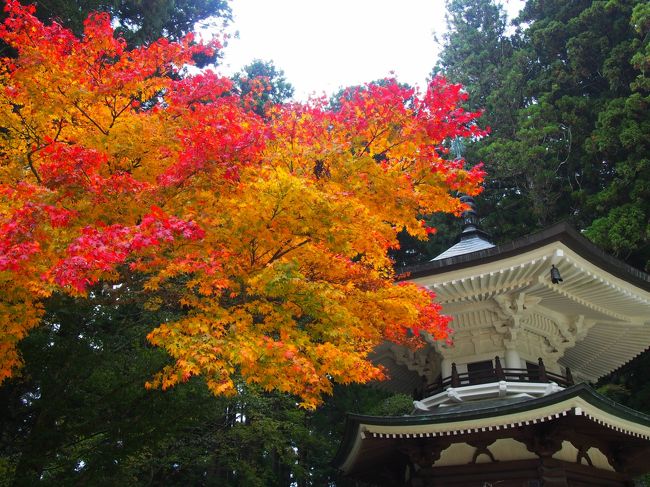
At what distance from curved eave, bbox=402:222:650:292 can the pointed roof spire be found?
188 centimetres

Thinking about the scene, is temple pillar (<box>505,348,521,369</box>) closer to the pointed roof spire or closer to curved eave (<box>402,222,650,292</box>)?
curved eave (<box>402,222,650,292</box>)

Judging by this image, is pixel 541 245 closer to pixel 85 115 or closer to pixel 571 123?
pixel 85 115

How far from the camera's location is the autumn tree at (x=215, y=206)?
489cm

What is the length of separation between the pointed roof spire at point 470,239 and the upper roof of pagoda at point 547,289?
1.67 meters

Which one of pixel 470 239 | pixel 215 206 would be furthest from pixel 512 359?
pixel 215 206

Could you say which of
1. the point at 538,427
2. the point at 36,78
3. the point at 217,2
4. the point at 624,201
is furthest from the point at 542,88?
the point at 36,78

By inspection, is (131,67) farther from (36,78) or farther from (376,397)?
(376,397)

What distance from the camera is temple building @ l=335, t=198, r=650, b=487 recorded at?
7660mm

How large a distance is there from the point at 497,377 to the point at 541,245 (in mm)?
2217

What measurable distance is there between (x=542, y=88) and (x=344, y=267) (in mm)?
17790

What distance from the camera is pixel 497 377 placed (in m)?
8.52

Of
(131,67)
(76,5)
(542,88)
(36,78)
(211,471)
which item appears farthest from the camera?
(542,88)

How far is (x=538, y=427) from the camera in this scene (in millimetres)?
7707

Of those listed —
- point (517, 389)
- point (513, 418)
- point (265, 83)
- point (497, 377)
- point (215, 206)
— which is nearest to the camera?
point (215, 206)
